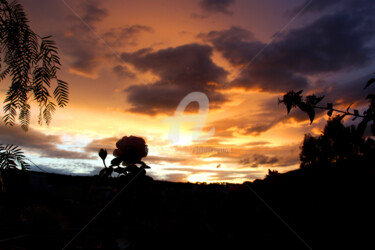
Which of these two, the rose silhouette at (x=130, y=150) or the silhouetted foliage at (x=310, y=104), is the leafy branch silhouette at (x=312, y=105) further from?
the rose silhouette at (x=130, y=150)

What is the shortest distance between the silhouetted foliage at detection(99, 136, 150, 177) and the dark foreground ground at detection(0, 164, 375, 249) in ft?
0.47

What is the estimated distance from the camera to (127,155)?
2.74 metres

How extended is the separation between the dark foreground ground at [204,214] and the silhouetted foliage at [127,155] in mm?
144

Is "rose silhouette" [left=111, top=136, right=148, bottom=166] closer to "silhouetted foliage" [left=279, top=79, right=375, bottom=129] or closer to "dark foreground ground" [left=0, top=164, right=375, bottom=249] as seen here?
"dark foreground ground" [left=0, top=164, right=375, bottom=249]

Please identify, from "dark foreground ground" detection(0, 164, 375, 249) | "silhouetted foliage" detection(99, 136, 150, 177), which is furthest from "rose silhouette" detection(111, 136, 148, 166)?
"dark foreground ground" detection(0, 164, 375, 249)

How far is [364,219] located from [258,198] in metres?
0.64

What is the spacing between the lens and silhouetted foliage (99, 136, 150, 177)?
8.66 feet

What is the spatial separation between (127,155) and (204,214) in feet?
4.61

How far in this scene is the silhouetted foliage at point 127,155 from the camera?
8.66ft

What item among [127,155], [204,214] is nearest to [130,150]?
[127,155]

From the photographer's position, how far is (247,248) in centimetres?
120

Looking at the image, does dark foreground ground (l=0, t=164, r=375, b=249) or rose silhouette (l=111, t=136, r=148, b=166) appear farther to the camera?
→ rose silhouette (l=111, t=136, r=148, b=166)

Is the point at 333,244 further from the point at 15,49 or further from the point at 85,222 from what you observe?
the point at 15,49

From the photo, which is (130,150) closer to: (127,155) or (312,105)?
(127,155)
